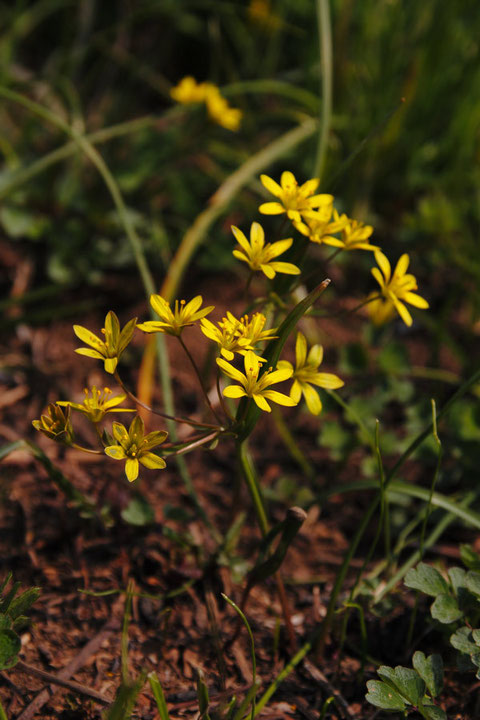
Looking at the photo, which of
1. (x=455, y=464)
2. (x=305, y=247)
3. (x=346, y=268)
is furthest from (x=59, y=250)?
(x=455, y=464)

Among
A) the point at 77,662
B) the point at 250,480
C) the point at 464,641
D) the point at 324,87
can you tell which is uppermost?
the point at 324,87

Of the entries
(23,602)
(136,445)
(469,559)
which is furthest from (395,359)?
(23,602)

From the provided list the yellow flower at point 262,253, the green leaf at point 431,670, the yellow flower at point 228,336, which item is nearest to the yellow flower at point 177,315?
the yellow flower at point 228,336

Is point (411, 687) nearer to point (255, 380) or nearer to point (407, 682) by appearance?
point (407, 682)

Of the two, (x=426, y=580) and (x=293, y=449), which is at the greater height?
(x=426, y=580)

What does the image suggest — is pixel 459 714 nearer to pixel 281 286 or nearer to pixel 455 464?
pixel 455 464

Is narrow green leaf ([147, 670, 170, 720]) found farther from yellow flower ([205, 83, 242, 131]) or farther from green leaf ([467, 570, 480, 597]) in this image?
yellow flower ([205, 83, 242, 131])
